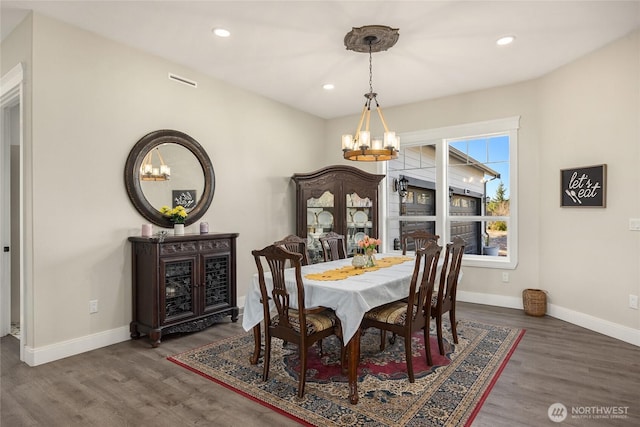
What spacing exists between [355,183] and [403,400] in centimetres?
355

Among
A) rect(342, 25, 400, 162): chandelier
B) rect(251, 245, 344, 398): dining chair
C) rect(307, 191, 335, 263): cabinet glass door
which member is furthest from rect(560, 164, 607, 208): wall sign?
rect(251, 245, 344, 398): dining chair

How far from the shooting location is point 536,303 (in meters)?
4.38

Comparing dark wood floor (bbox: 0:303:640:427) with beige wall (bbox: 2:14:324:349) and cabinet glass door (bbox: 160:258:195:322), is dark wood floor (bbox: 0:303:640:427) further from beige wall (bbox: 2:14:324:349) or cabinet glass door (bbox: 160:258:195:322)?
beige wall (bbox: 2:14:324:349)

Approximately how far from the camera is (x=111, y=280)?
11.7ft

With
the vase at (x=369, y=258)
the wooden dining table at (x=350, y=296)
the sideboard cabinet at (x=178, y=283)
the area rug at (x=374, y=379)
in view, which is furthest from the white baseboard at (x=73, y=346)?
the vase at (x=369, y=258)

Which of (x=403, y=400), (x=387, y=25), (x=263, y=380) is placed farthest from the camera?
(x=387, y=25)

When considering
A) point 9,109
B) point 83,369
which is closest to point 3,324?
point 83,369

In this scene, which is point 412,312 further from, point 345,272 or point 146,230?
point 146,230

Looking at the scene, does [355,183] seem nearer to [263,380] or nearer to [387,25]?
[387,25]

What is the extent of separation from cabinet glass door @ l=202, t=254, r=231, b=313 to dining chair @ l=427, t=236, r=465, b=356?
2.28 m

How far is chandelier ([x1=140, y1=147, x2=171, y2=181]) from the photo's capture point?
383 cm

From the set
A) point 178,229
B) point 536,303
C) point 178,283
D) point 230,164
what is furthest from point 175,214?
point 536,303

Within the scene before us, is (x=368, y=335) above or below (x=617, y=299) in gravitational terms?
below

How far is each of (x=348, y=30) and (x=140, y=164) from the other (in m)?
2.45
